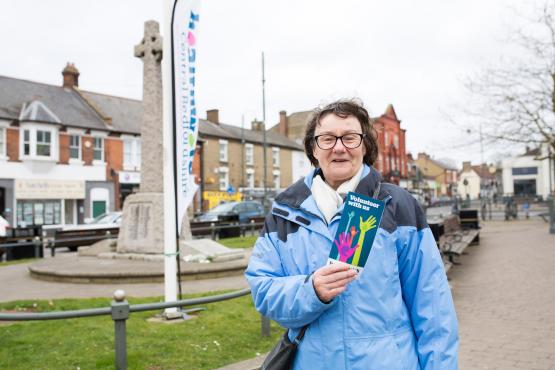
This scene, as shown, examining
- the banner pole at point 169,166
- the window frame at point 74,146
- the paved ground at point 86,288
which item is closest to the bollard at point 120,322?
the banner pole at point 169,166

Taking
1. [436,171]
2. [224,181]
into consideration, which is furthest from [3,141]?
[436,171]

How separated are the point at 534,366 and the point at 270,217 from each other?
3825 mm

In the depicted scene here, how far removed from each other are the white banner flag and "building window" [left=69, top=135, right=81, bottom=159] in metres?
26.9

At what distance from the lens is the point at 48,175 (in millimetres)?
29281

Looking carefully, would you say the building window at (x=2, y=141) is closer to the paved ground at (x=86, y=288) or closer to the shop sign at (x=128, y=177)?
the shop sign at (x=128, y=177)

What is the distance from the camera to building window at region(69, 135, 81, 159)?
1210 inches

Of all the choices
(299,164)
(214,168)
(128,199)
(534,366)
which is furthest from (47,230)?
(299,164)

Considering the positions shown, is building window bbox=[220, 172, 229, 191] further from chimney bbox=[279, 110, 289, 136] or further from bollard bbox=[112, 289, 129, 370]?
bollard bbox=[112, 289, 129, 370]

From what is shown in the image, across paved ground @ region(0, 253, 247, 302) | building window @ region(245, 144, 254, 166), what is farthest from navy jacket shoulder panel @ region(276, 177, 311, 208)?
building window @ region(245, 144, 254, 166)

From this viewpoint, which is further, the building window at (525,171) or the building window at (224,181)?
the building window at (525,171)

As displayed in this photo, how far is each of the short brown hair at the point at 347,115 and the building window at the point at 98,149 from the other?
1251 inches

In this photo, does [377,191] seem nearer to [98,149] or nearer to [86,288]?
[86,288]

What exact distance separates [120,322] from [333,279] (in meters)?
2.70

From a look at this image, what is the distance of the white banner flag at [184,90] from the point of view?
613 cm
